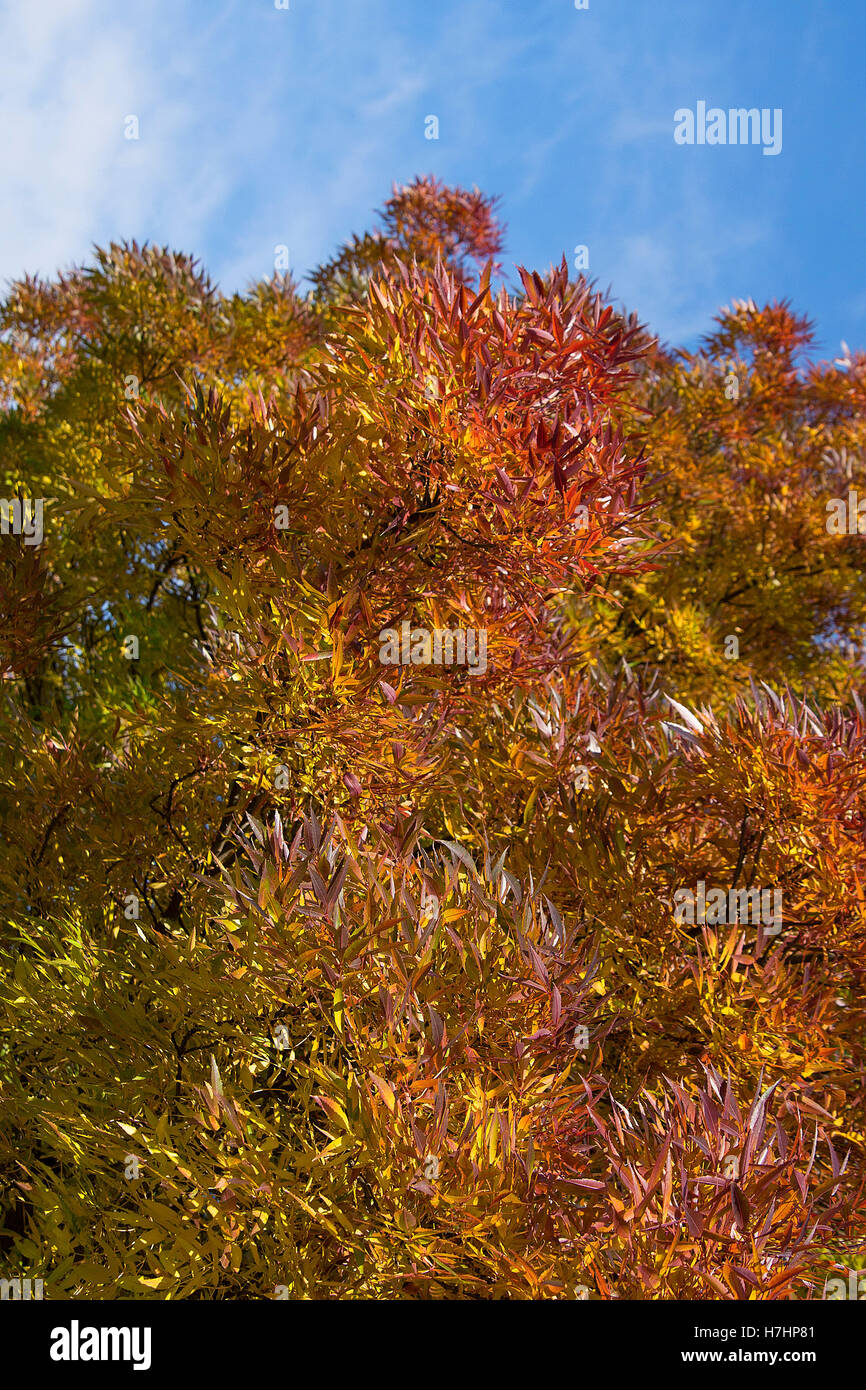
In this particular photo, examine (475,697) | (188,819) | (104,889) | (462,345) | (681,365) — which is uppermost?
(681,365)

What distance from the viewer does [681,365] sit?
8977 mm

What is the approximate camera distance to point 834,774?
342 cm

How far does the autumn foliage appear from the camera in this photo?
228 centimetres

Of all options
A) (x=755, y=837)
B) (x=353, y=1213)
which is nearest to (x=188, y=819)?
(x=353, y=1213)

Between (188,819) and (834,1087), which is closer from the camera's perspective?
(834,1087)

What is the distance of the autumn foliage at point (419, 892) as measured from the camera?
228 cm

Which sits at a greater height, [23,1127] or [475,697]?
[475,697]

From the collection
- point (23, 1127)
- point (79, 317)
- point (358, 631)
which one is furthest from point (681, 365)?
point (23, 1127)

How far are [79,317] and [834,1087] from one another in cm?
1018

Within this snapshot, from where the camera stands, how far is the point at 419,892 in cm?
272
